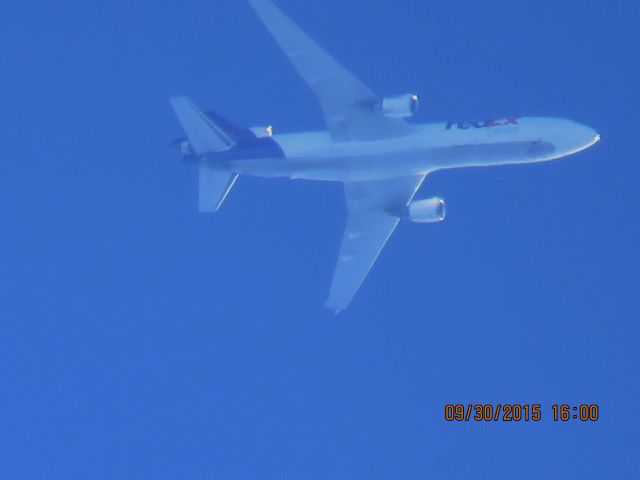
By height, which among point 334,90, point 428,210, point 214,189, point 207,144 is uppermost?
point 334,90

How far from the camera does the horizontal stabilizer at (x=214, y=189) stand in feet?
Answer: 115

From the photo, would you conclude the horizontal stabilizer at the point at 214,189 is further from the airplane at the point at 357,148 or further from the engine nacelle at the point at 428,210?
the engine nacelle at the point at 428,210

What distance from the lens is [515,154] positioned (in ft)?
104

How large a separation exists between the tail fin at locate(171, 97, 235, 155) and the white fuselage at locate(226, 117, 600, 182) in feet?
2.18

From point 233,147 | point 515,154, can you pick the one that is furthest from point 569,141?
point 233,147

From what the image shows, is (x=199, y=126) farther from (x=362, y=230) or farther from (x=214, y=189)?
(x=362, y=230)

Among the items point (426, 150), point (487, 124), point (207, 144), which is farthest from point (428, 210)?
point (207, 144)

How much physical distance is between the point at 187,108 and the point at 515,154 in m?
9.95

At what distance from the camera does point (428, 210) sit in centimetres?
3359

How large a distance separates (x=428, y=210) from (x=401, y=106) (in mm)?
3537

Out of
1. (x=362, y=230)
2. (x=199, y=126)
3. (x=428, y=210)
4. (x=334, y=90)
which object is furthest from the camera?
(x=362, y=230)

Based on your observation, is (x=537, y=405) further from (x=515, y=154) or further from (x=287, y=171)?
(x=287, y=171)

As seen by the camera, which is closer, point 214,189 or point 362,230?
point 214,189

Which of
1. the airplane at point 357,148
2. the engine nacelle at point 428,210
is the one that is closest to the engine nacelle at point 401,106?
the airplane at point 357,148
